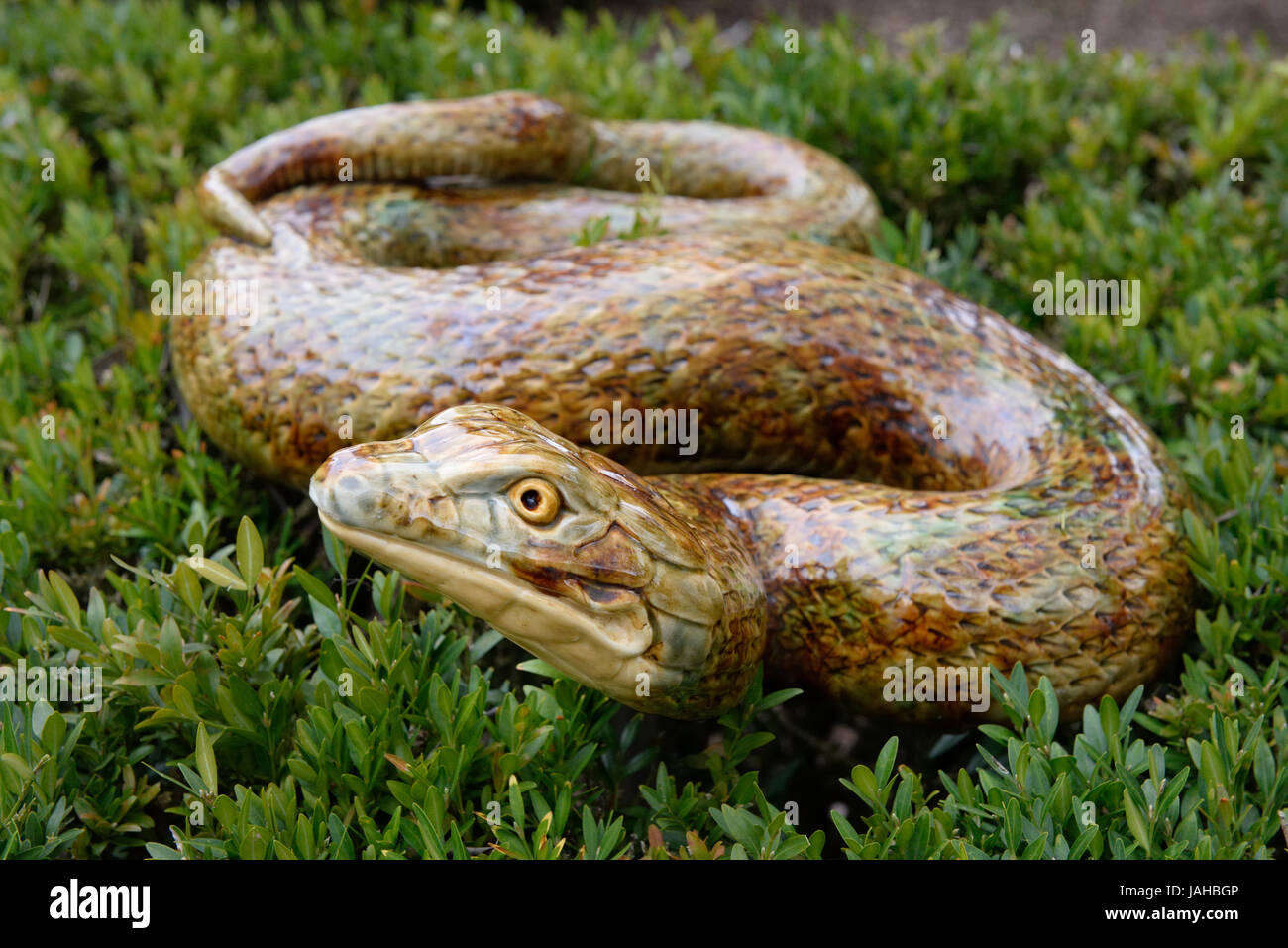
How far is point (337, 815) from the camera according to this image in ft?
8.30

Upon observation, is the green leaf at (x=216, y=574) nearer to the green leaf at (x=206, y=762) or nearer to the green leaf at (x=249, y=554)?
the green leaf at (x=249, y=554)

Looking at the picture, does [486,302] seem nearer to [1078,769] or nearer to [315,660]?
[315,660]

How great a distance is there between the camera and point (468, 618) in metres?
3.08

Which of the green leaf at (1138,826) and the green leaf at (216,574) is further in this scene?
the green leaf at (216,574)

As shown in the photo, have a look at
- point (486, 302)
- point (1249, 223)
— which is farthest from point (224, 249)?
point (1249, 223)

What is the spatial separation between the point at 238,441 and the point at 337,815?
126cm

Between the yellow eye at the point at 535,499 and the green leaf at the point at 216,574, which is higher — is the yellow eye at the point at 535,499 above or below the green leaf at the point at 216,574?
above
